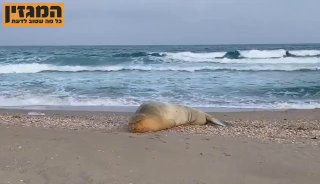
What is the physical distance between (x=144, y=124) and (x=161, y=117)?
58 centimetres

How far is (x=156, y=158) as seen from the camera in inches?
187

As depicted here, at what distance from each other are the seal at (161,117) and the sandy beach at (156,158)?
16.6 inches

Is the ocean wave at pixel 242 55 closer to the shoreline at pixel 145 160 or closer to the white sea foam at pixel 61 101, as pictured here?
the white sea foam at pixel 61 101

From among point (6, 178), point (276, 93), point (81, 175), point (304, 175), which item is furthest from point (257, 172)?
point (276, 93)

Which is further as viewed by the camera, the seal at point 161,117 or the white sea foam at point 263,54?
the white sea foam at point 263,54

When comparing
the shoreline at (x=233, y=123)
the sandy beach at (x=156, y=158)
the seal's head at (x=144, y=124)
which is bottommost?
the shoreline at (x=233, y=123)

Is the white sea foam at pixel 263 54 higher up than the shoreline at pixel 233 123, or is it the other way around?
the white sea foam at pixel 263 54

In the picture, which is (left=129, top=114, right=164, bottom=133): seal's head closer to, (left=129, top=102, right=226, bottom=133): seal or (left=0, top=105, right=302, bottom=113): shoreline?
(left=129, top=102, right=226, bottom=133): seal

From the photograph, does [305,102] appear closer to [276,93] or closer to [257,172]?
[276,93]

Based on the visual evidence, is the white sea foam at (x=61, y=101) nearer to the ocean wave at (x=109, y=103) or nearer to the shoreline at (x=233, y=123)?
the ocean wave at (x=109, y=103)

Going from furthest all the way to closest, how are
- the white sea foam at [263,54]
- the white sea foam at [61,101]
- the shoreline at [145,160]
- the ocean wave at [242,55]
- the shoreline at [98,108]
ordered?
the white sea foam at [263,54] < the ocean wave at [242,55] < the white sea foam at [61,101] < the shoreline at [98,108] < the shoreline at [145,160]

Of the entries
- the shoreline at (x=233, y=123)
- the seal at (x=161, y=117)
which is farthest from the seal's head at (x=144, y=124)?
the shoreline at (x=233, y=123)

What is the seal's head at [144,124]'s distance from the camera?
22.9 feet

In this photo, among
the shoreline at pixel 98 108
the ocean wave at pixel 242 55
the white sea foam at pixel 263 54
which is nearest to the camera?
the shoreline at pixel 98 108
